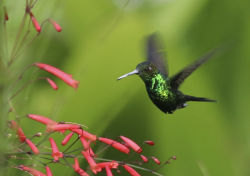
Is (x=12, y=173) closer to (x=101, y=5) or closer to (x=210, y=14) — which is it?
(x=101, y=5)

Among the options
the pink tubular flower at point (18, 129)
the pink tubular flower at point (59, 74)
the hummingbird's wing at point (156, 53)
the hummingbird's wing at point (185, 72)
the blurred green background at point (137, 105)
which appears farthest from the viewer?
the blurred green background at point (137, 105)

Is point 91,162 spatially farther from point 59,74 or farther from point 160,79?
point 160,79

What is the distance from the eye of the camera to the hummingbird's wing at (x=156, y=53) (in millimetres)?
1259

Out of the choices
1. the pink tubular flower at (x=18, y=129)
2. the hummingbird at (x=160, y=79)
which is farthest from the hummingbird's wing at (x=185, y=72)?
the pink tubular flower at (x=18, y=129)

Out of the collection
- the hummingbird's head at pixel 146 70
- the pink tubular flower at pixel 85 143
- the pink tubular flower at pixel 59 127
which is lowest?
the pink tubular flower at pixel 85 143

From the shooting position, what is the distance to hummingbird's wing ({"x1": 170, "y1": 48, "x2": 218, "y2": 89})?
1122mm

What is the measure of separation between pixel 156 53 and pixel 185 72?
99 millimetres

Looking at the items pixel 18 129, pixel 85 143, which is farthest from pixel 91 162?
pixel 18 129

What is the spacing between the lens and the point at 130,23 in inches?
60.8

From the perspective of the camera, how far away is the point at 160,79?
126 centimetres

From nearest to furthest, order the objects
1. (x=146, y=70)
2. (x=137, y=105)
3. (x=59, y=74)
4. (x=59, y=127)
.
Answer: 1. (x=59, y=127)
2. (x=59, y=74)
3. (x=146, y=70)
4. (x=137, y=105)

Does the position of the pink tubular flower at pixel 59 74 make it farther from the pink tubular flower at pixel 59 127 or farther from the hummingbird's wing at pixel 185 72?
the hummingbird's wing at pixel 185 72

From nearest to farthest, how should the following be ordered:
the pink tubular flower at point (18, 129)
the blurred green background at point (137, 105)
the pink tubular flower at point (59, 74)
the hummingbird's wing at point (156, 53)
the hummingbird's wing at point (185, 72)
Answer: the pink tubular flower at point (18, 129) → the pink tubular flower at point (59, 74) → the hummingbird's wing at point (185, 72) → the hummingbird's wing at point (156, 53) → the blurred green background at point (137, 105)

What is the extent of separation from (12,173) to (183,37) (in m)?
1.04
